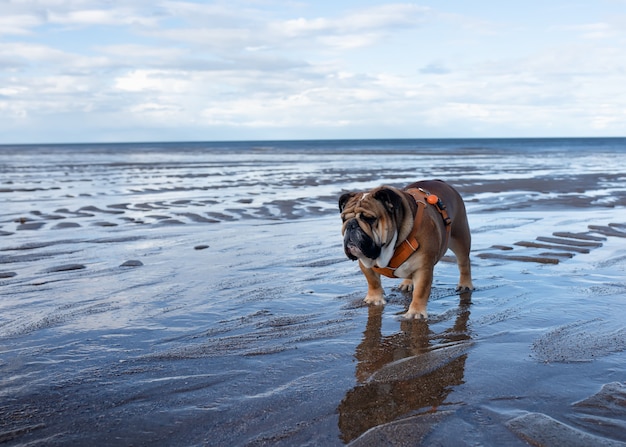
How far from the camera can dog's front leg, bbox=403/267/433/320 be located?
562 centimetres

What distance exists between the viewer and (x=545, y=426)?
134 inches

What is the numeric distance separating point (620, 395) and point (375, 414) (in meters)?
1.42

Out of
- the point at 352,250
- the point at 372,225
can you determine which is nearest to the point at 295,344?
the point at 352,250

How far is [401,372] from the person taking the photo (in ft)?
14.1

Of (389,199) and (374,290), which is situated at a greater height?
(389,199)

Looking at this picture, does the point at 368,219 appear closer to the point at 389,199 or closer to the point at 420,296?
the point at 389,199

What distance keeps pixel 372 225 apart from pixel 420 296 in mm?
806

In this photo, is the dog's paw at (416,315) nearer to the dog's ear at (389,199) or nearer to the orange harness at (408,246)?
the orange harness at (408,246)

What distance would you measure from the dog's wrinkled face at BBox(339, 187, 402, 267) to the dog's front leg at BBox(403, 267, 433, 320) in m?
0.33

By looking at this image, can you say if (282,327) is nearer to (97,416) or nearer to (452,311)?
(452,311)

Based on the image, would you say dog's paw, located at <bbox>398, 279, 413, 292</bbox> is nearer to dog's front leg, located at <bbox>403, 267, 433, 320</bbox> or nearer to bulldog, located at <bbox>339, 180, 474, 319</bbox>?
bulldog, located at <bbox>339, 180, 474, 319</bbox>

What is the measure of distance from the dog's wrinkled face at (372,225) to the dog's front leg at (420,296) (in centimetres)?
33

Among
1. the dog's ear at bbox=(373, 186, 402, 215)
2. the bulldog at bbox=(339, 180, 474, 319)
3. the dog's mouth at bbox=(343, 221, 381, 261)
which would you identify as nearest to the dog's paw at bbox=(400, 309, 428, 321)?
the bulldog at bbox=(339, 180, 474, 319)

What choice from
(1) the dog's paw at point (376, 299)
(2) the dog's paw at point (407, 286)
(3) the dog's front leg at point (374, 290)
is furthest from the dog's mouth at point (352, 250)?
(2) the dog's paw at point (407, 286)
